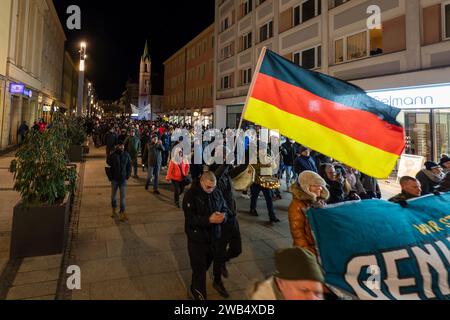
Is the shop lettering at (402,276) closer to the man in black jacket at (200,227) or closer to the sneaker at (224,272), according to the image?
the man in black jacket at (200,227)

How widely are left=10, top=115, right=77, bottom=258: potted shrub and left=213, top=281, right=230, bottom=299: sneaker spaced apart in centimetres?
294

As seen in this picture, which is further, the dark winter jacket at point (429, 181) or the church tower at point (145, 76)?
the church tower at point (145, 76)

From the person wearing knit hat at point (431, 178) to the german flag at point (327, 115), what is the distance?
366cm

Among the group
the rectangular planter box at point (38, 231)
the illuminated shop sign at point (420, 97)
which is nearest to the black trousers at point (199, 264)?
the rectangular planter box at point (38, 231)

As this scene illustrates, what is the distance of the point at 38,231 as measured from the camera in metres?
5.11

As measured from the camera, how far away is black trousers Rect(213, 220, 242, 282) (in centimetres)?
412

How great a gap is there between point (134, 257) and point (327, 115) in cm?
390

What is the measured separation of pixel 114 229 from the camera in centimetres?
655

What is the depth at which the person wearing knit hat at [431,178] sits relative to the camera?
616 cm

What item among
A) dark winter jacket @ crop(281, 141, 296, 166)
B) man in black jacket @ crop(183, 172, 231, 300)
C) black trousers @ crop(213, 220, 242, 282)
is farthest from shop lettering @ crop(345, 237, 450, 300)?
dark winter jacket @ crop(281, 141, 296, 166)

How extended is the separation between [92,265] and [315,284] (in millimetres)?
4061

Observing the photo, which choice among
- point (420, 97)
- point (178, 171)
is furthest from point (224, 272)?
point (420, 97)

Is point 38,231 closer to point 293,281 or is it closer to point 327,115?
point 293,281

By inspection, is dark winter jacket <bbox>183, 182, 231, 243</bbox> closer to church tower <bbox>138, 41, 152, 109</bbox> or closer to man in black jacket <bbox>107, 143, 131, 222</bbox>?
man in black jacket <bbox>107, 143, 131, 222</bbox>
